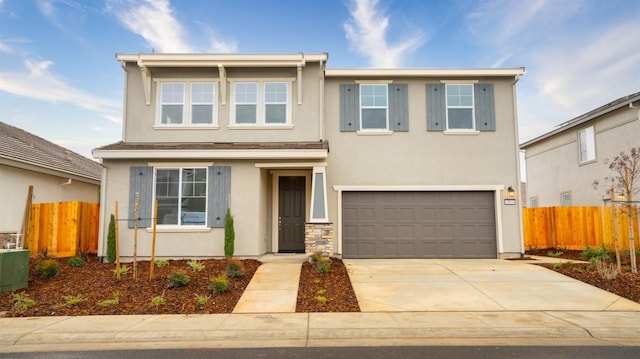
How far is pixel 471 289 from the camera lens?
8.38 metres

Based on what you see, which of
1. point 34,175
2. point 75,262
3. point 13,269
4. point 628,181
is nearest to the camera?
point 13,269

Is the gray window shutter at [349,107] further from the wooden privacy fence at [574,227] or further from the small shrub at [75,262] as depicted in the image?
the small shrub at [75,262]

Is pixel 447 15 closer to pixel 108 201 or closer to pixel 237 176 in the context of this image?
pixel 237 176

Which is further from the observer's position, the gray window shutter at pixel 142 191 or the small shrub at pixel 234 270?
the gray window shutter at pixel 142 191

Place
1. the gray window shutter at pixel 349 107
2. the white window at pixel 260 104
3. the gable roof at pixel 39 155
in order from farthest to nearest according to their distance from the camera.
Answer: the gable roof at pixel 39 155
the gray window shutter at pixel 349 107
the white window at pixel 260 104

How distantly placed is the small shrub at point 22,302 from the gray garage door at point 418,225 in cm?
787

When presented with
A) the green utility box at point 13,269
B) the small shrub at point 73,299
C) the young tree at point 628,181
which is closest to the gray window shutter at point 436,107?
the young tree at point 628,181

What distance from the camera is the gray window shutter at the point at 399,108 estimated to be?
12.6 metres

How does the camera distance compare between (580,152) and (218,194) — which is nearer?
(218,194)

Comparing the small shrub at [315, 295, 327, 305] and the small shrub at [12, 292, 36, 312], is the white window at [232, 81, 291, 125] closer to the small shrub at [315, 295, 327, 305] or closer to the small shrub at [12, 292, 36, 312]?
the small shrub at [315, 295, 327, 305]

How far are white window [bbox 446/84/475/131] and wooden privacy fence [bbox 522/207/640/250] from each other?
203 inches

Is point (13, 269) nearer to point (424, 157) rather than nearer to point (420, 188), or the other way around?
point (420, 188)

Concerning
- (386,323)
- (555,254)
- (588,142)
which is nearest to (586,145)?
(588,142)

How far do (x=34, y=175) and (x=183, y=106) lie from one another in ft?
19.5
